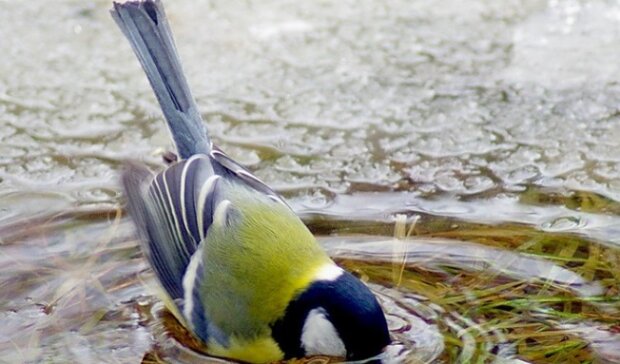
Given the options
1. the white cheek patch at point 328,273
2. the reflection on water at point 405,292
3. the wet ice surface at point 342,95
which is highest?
the wet ice surface at point 342,95

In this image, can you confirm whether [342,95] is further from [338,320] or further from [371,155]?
[338,320]

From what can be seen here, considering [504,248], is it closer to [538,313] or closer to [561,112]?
[538,313]

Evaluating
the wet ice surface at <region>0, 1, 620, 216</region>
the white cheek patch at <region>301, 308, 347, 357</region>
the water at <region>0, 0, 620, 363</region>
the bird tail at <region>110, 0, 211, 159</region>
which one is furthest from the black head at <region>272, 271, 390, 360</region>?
the wet ice surface at <region>0, 1, 620, 216</region>

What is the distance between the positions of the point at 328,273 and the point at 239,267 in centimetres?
25

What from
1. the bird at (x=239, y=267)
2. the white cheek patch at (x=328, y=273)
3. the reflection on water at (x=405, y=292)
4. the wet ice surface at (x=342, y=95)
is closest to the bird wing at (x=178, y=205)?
the bird at (x=239, y=267)

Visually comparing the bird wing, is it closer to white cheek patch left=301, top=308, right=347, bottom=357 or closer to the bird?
the bird

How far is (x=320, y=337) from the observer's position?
2.28 meters

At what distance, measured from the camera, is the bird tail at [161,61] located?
112 inches

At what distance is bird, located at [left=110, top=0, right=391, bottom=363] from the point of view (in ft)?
7.37

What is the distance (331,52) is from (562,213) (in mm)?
1263

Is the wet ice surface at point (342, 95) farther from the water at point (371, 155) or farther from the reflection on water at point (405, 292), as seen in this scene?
the reflection on water at point (405, 292)

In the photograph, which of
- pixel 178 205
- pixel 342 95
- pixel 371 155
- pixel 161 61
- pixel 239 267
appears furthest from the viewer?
pixel 342 95

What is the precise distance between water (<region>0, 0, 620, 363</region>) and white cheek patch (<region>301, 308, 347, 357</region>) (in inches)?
6.0

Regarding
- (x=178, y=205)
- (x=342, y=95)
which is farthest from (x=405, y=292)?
(x=342, y=95)
